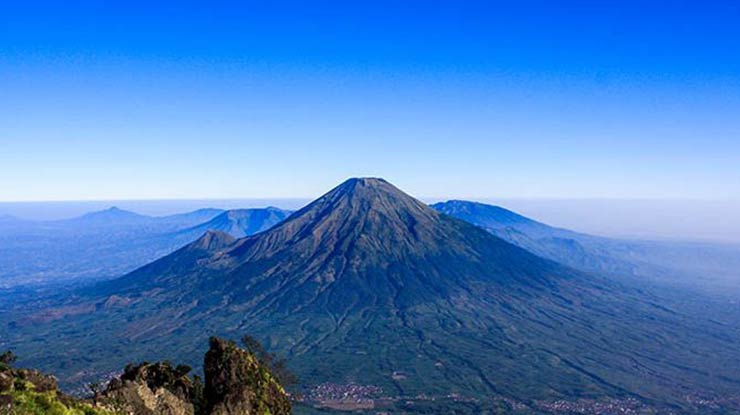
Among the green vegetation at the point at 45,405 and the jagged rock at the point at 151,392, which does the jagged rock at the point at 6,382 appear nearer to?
the green vegetation at the point at 45,405

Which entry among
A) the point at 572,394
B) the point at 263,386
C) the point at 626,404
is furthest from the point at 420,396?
the point at 263,386

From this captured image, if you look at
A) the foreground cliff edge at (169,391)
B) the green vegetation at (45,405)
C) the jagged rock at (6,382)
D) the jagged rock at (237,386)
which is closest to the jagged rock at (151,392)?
Answer: the foreground cliff edge at (169,391)

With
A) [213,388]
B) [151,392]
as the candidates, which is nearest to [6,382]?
[151,392]

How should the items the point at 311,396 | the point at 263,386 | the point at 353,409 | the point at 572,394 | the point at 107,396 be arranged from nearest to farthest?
1. the point at 107,396
2. the point at 263,386
3. the point at 353,409
4. the point at 311,396
5. the point at 572,394

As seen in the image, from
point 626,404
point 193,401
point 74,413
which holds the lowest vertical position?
point 626,404

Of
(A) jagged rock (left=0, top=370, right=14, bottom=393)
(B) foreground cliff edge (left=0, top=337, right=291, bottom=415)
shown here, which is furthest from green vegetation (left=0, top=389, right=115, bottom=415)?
(A) jagged rock (left=0, top=370, right=14, bottom=393)

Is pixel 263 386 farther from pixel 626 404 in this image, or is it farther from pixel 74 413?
pixel 626 404

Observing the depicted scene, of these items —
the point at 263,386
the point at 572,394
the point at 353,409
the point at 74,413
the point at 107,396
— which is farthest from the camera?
the point at 572,394
